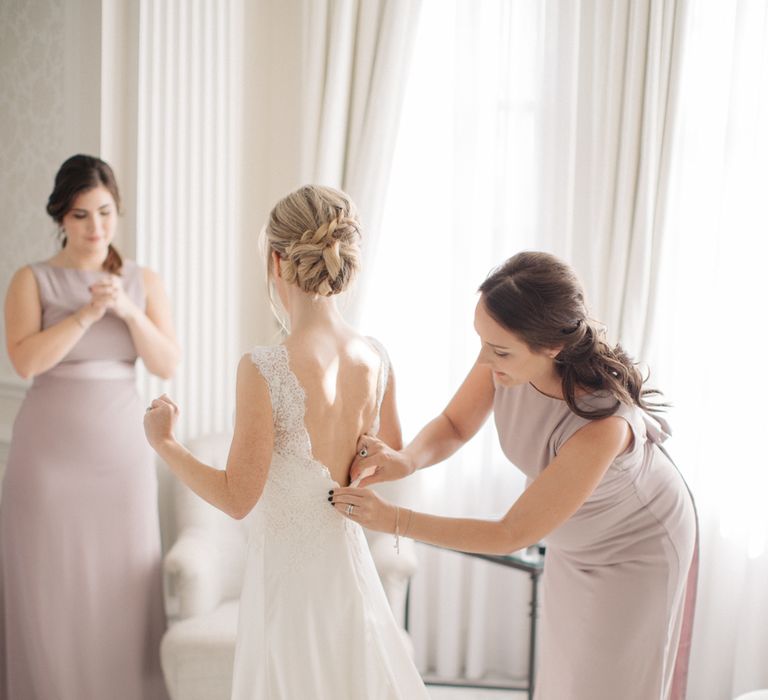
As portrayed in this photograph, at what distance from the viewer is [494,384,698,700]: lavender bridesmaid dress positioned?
197 centimetres

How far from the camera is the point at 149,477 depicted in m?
3.09

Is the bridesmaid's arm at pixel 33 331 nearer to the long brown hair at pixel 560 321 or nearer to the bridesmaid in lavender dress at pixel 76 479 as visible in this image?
the bridesmaid in lavender dress at pixel 76 479

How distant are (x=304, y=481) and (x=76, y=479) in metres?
1.37

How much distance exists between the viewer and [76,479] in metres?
2.95

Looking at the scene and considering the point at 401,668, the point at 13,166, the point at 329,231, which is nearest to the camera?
the point at 329,231

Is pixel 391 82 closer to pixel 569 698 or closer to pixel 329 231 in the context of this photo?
pixel 329 231

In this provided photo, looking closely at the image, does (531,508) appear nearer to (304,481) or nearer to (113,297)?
(304,481)

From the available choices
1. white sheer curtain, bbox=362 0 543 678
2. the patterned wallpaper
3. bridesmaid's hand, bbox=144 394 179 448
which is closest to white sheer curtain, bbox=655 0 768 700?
white sheer curtain, bbox=362 0 543 678

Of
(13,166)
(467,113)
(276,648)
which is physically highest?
(467,113)

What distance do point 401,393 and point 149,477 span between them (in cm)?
117

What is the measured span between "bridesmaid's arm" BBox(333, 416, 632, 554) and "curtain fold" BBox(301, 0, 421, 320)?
191 centimetres

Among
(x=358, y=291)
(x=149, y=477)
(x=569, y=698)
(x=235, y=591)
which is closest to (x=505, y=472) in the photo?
(x=358, y=291)

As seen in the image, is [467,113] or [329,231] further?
[467,113]

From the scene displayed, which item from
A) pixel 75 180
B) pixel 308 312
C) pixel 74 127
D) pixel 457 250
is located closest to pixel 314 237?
pixel 308 312
